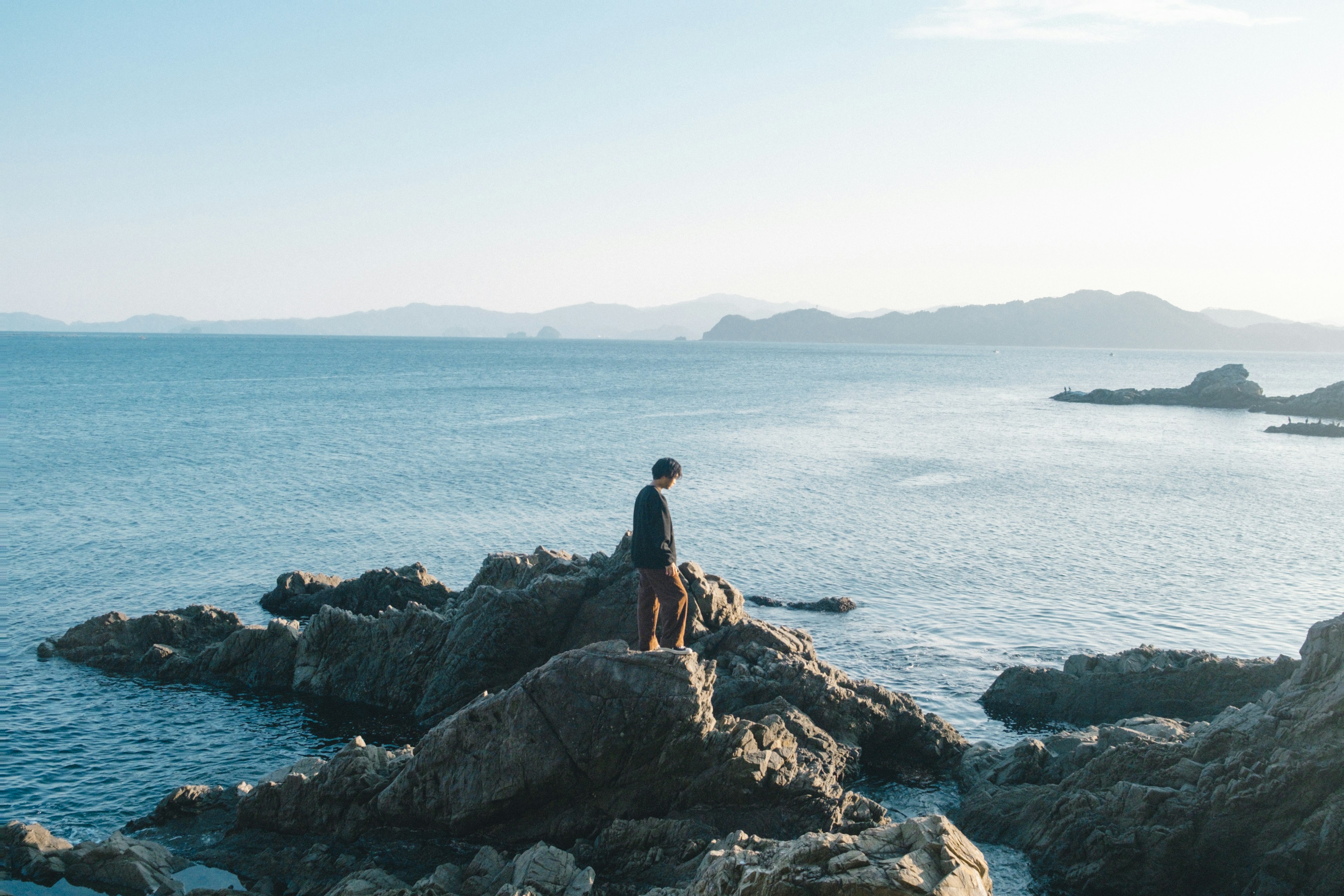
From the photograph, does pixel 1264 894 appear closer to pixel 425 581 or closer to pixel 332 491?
pixel 425 581

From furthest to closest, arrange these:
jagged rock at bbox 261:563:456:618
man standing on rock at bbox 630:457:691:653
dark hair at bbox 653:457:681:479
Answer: jagged rock at bbox 261:563:456:618
man standing on rock at bbox 630:457:691:653
dark hair at bbox 653:457:681:479

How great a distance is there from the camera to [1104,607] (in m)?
27.3

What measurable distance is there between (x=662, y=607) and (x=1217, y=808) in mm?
7692

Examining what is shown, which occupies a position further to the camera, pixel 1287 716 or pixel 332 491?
pixel 332 491

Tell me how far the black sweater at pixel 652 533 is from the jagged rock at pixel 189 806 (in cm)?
727

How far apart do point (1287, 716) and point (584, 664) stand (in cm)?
937

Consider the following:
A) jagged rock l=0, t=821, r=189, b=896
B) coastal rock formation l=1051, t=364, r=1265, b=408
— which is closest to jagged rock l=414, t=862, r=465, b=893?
jagged rock l=0, t=821, r=189, b=896

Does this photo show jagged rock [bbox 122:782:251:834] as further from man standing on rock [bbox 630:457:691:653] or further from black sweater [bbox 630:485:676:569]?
black sweater [bbox 630:485:676:569]

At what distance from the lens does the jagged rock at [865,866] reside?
771 cm

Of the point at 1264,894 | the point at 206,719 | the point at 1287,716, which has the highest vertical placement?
the point at 1287,716

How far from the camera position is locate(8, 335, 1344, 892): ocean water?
19.1 m

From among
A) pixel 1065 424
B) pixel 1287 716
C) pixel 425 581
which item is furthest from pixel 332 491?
pixel 1065 424

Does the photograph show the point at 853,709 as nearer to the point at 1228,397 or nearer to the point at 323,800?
the point at 323,800

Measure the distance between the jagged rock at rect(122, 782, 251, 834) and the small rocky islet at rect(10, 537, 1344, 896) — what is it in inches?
1.4
